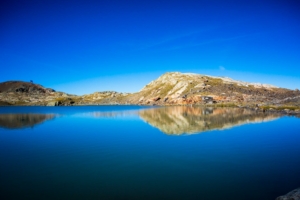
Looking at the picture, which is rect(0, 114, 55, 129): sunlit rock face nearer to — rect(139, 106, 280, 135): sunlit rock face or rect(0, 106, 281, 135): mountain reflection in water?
rect(0, 106, 281, 135): mountain reflection in water

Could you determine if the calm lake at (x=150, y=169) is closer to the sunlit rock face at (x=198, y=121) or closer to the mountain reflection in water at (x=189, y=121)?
the sunlit rock face at (x=198, y=121)

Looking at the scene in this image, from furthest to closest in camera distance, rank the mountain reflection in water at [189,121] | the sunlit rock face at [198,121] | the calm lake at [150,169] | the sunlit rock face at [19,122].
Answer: the sunlit rock face at [19,122] → the mountain reflection in water at [189,121] → the sunlit rock face at [198,121] → the calm lake at [150,169]

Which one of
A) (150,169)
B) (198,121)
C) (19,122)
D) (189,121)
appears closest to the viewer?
(150,169)

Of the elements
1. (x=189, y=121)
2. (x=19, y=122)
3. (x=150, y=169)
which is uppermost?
(x=189, y=121)

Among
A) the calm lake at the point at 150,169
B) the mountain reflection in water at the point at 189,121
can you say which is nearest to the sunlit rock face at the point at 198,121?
the mountain reflection in water at the point at 189,121

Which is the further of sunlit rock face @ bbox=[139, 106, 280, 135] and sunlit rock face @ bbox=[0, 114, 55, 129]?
sunlit rock face @ bbox=[0, 114, 55, 129]

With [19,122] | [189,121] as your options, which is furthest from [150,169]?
[19,122]

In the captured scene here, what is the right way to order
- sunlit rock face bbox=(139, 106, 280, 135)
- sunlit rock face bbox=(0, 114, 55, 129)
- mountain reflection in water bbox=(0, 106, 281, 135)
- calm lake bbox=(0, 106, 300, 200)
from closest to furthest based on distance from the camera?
calm lake bbox=(0, 106, 300, 200), sunlit rock face bbox=(139, 106, 280, 135), mountain reflection in water bbox=(0, 106, 281, 135), sunlit rock face bbox=(0, 114, 55, 129)

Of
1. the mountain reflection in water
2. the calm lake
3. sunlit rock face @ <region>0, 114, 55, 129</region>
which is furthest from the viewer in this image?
sunlit rock face @ <region>0, 114, 55, 129</region>

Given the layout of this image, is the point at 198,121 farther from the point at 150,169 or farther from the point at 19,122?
the point at 19,122

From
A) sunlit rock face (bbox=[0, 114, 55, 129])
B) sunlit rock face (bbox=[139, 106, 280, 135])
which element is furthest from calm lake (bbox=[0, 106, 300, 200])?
sunlit rock face (bbox=[0, 114, 55, 129])

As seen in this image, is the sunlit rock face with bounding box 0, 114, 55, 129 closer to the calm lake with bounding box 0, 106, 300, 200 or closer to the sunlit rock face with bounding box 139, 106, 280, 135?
the calm lake with bounding box 0, 106, 300, 200

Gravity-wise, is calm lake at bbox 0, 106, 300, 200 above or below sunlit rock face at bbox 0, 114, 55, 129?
below

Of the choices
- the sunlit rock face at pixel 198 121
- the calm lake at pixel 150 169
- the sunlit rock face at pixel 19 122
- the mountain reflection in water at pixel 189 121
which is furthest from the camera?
the sunlit rock face at pixel 19 122
